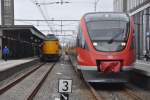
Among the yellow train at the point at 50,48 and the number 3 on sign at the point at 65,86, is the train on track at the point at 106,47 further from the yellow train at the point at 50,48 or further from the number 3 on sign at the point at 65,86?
the yellow train at the point at 50,48

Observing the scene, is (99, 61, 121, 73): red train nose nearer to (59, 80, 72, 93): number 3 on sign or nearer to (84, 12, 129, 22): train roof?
(84, 12, 129, 22): train roof

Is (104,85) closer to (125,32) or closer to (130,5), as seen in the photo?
(125,32)

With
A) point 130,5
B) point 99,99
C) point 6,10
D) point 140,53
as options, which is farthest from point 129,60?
point 6,10

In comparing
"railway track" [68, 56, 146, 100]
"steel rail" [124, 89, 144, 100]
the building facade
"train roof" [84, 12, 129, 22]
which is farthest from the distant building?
"steel rail" [124, 89, 144, 100]

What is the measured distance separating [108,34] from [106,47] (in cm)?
68

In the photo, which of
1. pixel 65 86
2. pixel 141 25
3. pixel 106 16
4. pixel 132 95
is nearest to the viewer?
pixel 65 86

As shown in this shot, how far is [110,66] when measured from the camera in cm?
1719

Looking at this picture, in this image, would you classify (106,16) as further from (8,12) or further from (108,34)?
(8,12)

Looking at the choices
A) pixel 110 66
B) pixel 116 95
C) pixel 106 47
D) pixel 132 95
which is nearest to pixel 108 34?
pixel 106 47

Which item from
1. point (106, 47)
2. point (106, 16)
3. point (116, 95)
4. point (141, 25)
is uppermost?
point (141, 25)

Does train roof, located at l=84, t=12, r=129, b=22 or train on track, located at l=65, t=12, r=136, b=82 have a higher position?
train roof, located at l=84, t=12, r=129, b=22

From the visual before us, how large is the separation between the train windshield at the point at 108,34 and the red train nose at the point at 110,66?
55cm

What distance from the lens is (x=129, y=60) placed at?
1764 cm

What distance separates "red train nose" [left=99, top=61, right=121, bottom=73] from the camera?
17.1 metres
